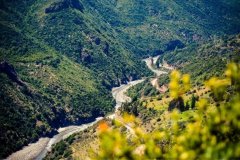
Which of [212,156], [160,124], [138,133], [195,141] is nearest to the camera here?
[212,156]

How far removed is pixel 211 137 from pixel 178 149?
2.16 meters

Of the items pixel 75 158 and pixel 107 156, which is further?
pixel 75 158

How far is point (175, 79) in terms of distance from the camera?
1061 inches

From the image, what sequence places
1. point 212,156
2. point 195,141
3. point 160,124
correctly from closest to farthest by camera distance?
point 212,156 → point 195,141 → point 160,124

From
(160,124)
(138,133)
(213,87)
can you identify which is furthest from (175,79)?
(160,124)

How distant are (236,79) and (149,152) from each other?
22.6ft

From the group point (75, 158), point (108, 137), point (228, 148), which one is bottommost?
point (75, 158)

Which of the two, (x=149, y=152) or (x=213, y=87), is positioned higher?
(x=213, y=87)

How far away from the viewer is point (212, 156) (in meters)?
25.2

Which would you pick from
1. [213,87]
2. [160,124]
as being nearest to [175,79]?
[213,87]

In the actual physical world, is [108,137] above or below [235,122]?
above

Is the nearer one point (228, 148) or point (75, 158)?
point (228, 148)

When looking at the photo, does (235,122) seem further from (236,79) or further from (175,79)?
(175,79)

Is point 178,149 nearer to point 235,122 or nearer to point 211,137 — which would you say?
point 211,137
